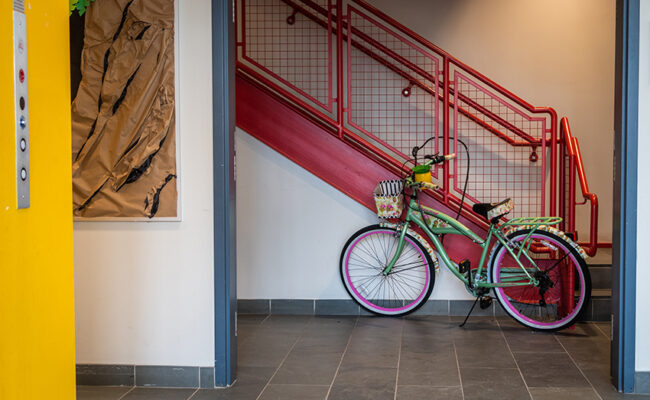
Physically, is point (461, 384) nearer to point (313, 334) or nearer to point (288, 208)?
point (313, 334)

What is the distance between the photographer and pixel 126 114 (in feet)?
12.3

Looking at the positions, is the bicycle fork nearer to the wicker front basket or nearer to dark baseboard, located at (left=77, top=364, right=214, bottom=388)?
the wicker front basket

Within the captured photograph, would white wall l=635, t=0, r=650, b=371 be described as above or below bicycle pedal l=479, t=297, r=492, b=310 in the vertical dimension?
above

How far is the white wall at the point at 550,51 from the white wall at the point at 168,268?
10.7 ft

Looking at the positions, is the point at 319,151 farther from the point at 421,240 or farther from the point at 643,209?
the point at 643,209

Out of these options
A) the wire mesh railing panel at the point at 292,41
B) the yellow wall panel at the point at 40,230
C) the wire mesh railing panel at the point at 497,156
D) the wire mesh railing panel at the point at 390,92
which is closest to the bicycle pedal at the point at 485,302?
the wire mesh railing panel at the point at 497,156

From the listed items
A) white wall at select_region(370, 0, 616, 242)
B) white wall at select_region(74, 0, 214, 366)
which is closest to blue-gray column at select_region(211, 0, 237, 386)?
white wall at select_region(74, 0, 214, 366)

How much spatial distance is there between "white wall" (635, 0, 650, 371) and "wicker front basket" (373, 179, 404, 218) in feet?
6.20

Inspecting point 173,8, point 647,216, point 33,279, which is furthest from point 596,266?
point 33,279

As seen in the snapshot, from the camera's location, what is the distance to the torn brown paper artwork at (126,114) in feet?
12.1

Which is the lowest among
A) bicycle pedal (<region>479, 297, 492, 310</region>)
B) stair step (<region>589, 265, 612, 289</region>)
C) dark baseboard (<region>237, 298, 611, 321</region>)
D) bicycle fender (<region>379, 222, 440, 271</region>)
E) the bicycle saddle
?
dark baseboard (<region>237, 298, 611, 321</region>)

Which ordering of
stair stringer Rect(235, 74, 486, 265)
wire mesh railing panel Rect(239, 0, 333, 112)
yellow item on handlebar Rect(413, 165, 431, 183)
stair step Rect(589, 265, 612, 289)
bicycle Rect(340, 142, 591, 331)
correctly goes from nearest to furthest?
bicycle Rect(340, 142, 591, 331), yellow item on handlebar Rect(413, 165, 431, 183), stair step Rect(589, 265, 612, 289), stair stringer Rect(235, 74, 486, 265), wire mesh railing panel Rect(239, 0, 333, 112)

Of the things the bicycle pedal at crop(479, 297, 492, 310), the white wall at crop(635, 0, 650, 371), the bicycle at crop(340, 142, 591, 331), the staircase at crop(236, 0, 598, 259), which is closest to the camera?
the white wall at crop(635, 0, 650, 371)

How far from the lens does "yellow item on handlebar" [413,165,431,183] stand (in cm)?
507
